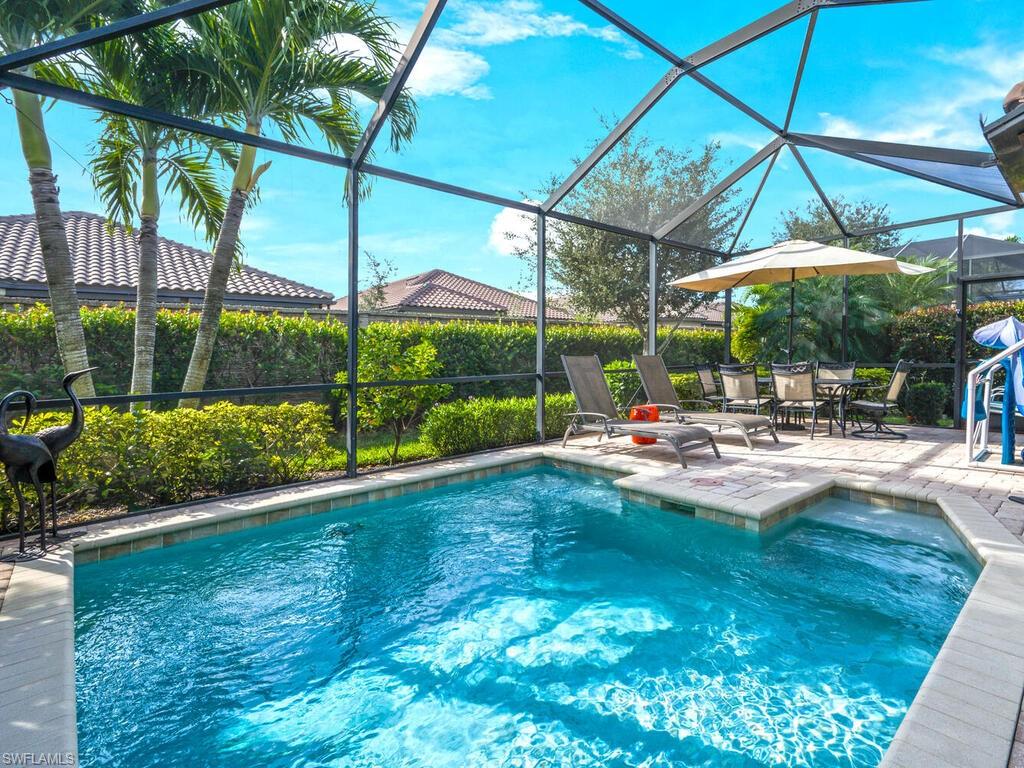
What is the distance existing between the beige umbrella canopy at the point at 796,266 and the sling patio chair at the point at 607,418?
224 cm

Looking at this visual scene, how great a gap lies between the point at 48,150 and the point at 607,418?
6.76 m

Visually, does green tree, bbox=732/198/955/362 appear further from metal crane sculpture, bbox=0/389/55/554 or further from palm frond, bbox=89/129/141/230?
metal crane sculpture, bbox=0/389/55/554

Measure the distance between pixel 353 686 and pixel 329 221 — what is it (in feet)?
61.5

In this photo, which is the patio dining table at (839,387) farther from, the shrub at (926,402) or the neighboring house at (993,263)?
the neighboring house at (993,263)

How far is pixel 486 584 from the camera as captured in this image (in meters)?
3.75

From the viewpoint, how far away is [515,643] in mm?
3035

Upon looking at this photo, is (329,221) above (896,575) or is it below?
above

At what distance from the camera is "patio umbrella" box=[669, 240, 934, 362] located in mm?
7547

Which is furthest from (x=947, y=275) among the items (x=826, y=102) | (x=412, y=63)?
(x=412, y=63)

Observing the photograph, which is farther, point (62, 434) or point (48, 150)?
point (48, 150)

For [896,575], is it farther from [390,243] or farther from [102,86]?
[390,243]

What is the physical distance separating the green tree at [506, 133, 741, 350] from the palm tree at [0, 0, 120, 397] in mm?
10962

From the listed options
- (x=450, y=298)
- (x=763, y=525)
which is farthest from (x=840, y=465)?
(x=450, y=298)

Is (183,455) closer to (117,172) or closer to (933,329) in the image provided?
(117,172)
